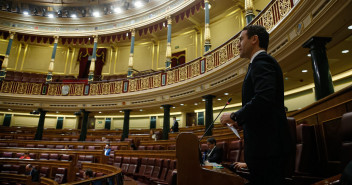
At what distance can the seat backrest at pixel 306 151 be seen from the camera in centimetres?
205

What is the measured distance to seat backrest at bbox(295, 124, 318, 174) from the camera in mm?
2049

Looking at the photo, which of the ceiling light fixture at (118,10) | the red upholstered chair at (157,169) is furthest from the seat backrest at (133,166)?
the ceiling light fixture at (118,10)

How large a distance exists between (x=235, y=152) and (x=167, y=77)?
662 cm

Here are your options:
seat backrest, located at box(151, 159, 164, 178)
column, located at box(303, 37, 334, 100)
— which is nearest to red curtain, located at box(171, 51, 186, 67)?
seat backrest, located at box(151, 159, 164, 178)

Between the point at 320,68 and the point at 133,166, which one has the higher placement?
the point at 320,68

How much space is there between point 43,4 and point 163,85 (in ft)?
35.0

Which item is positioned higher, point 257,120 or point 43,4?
point 43,4

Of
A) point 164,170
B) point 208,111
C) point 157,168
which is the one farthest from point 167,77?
point 164,170

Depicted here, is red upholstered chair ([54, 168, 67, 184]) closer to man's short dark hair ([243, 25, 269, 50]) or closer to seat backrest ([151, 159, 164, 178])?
seat backrest ([151, 159, 164, 178])

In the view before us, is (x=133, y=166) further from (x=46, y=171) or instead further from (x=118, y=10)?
(x=118, y=10)

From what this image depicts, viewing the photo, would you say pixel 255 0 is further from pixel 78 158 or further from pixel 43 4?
pixel 43 4

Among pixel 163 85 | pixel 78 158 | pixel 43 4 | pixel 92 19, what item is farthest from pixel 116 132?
pixel 43 4

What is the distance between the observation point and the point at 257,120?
3.64ft

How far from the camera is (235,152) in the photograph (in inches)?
138
